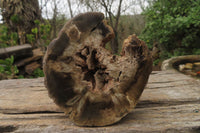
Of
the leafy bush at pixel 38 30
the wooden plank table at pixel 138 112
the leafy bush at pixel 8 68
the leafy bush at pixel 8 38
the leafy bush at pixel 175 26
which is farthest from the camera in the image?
the leafy bush at pixel 8 38

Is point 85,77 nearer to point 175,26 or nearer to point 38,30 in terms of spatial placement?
point 175,26

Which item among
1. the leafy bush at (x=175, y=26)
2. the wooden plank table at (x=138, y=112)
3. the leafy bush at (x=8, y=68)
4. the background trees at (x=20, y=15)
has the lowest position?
the wooden plank table at (x=138, y=112)

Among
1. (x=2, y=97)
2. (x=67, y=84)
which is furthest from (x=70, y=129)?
(x=2, y=97)

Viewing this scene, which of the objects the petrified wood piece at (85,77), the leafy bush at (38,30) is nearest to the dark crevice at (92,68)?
the petrified wood piece at (85,77)

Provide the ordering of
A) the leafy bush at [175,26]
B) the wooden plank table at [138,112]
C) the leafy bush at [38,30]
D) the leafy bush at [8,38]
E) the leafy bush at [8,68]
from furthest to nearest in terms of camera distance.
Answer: the leafy bush at [8,38] < the leafy bush at [38,30] < the leafy bush at [175,26] < the leafy bush at [8,68] < the wooden plank table at [138,112]

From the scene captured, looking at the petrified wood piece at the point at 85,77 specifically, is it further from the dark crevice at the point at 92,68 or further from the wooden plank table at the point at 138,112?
the wooden plank table at the point at 138,112

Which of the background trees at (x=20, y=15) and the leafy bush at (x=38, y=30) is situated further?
the background trees at (x=20, y=15)
